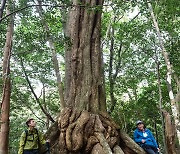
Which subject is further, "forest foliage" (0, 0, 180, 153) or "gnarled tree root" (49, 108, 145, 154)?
"forest foliage" (0, 0, 180, 153)

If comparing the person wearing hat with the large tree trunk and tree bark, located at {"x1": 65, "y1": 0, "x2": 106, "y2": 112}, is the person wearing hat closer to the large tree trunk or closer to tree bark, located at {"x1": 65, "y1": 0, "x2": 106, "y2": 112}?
the large tree trunk

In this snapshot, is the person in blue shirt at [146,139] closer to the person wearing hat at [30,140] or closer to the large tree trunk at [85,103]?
Answer: the large tree trunk at [85,103]

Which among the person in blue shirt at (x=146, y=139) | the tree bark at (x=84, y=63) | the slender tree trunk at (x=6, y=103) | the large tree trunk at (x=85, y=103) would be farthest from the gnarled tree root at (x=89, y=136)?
the slender tree trunk at (x=6, y=103)

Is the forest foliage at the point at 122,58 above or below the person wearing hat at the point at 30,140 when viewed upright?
above

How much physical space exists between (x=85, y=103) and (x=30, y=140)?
173cm

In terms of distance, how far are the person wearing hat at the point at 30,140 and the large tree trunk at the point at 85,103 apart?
68 cm

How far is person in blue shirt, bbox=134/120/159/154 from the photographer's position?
6.44 meters

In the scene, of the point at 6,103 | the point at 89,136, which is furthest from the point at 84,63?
the point at 6,103

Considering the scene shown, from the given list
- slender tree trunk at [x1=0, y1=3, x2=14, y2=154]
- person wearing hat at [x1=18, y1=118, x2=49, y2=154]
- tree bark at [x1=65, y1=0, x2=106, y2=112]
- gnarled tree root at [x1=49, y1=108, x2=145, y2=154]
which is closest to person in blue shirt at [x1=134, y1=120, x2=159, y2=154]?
gnarled tree root at [x1=49, y1=108, x2=145, y2=154]

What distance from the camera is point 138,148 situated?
21.3ft

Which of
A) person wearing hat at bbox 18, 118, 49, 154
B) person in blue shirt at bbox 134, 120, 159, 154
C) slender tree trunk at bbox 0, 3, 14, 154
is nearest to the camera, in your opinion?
person wearing hat at bbox 18, 118, 49, 154

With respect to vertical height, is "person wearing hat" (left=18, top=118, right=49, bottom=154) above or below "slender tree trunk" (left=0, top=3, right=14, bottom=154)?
below

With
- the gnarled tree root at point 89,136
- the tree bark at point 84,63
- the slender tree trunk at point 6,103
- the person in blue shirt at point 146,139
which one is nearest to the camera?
the gnarled tree root at point 89,136

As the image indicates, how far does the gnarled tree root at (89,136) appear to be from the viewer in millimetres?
6117
